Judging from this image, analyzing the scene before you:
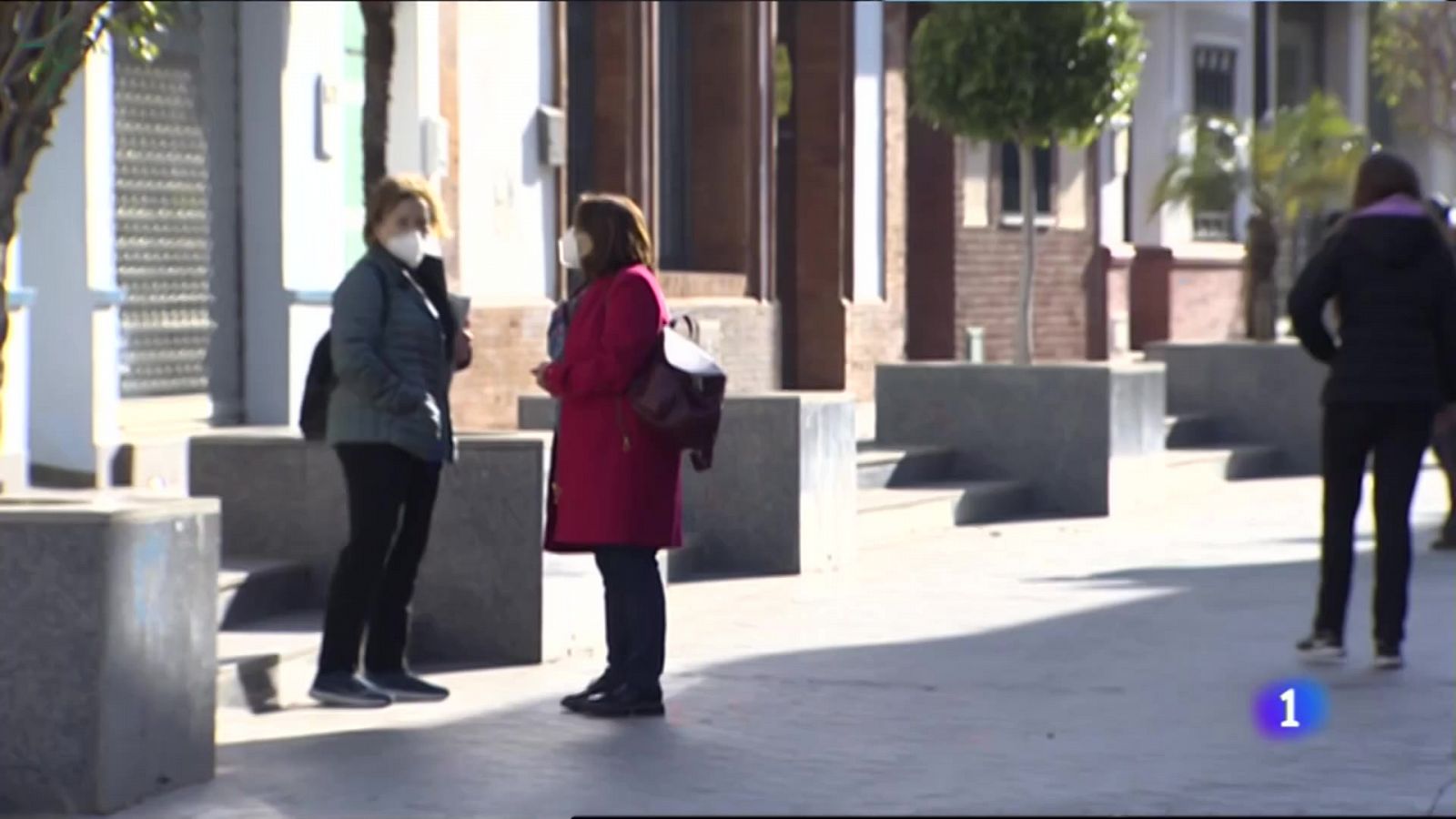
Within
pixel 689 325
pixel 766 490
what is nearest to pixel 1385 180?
pixel 689 325

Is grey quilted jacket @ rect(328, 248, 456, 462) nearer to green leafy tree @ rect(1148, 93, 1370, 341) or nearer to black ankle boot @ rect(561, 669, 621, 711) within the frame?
black ankle boot @ rect(561, 669, 621, 711)

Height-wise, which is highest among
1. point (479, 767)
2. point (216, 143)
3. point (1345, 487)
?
point (216, 143)

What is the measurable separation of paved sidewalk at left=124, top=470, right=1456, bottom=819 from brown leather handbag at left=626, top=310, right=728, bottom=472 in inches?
36.9

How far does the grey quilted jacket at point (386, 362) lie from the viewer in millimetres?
9938

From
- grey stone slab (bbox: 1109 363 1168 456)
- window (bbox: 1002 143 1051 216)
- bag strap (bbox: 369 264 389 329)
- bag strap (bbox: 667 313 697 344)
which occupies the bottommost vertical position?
grey stone slab (bbox: 1109 363 1168 456)

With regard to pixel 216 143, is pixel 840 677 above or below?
below

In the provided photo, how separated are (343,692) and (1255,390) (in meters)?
13.3

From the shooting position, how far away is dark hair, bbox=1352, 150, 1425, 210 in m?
11.1

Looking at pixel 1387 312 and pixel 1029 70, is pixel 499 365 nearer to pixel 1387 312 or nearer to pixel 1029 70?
pixel 1029 70

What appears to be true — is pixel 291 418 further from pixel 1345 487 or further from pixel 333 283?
pixel 1345 487

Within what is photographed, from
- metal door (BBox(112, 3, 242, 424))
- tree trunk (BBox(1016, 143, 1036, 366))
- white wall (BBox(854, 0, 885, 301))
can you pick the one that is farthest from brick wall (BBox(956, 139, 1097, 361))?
metal door (BBox(112, 3, 242, 424))

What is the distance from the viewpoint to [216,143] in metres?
15.9

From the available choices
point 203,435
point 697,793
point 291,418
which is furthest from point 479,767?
point 291,418

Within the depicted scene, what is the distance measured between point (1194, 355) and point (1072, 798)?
581 inches
